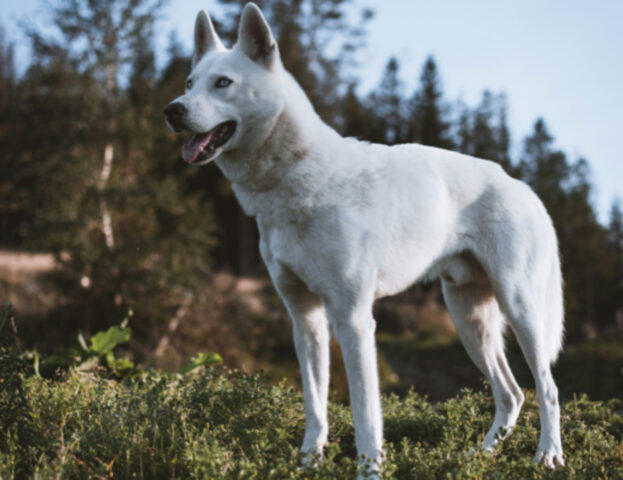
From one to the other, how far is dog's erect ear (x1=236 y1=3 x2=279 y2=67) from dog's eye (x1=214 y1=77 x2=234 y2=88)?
22 cm

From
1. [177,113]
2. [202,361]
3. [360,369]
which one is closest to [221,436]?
[360,369]

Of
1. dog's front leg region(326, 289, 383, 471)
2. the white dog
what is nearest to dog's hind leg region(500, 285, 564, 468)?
the white dog

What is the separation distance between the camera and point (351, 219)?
3043 millimetres

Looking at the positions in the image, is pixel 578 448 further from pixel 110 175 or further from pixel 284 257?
pixel 110 175

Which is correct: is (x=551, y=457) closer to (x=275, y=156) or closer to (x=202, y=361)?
(x=275, y=156)

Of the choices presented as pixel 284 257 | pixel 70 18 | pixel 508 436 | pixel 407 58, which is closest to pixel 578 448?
pixel 508 436

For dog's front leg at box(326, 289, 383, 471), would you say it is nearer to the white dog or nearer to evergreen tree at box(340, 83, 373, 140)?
the white dog

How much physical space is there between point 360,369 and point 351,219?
765 mm

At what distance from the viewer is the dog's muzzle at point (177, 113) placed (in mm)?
2861

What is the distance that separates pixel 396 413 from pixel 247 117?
2693mm

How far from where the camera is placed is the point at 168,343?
464 inches

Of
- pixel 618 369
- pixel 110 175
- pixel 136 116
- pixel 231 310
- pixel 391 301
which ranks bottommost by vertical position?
pixel 391 301

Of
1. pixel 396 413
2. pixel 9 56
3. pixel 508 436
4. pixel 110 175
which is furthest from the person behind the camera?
pixel 9 56

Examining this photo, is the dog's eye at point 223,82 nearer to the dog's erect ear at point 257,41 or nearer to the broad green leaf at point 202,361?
the dog's erect ear at point 257,41
